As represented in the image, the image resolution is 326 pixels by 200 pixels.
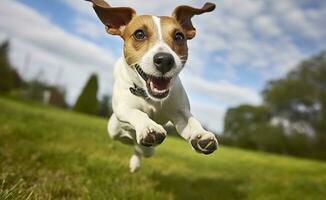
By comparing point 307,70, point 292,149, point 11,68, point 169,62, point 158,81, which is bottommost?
point 11,68

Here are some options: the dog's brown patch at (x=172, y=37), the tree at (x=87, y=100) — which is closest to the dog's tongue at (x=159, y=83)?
the dog's brown patch at (x=172, y=37)

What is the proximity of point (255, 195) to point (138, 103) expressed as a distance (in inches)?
141

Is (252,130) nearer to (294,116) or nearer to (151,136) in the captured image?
(294,116)

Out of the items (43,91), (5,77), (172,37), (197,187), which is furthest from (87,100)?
(172,37)

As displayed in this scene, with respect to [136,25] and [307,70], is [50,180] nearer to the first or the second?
[136,25]

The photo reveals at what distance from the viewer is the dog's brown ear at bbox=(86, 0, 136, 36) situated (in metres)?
4.79

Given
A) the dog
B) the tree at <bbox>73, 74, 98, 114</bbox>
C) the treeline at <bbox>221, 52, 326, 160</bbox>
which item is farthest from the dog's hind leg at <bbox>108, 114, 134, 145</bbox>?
the treeline at <bbox>221, 52, 326, 160</bbox>

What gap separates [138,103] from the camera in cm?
465

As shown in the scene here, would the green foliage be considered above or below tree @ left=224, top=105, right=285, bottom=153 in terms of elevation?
below

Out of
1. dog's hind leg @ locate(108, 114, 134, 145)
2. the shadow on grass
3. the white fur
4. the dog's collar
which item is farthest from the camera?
the shadow on grass

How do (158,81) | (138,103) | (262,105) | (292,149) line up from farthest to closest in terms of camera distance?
(262,105) < (292,149) < (138,103) < (158,81)

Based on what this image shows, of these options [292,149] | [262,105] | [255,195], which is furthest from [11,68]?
[255,195]

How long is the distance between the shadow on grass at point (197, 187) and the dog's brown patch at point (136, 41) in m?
2.42

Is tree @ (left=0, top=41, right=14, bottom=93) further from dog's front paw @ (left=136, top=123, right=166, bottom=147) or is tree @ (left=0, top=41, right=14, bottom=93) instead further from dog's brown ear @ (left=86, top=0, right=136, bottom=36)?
dog's front paw @ (left=136, top=123, right=166, bottom=147)
